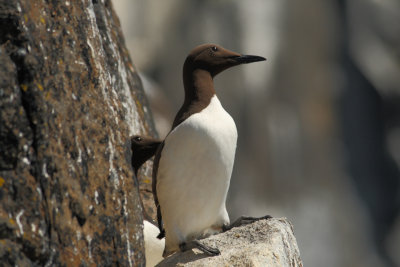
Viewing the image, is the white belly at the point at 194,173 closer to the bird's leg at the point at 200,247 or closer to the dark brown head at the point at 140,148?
the bird's leg at the point at 200,247

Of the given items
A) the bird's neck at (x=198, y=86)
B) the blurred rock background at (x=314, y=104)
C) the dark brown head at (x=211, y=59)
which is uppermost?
the dark brown head at (x=211, y=59)

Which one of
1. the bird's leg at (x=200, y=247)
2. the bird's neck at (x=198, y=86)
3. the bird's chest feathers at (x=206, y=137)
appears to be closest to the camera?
the bird's leg at (x=200, y=247)

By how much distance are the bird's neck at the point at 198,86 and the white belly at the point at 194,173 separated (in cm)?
13

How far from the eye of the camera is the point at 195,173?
413cm

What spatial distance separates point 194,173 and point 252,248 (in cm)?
64

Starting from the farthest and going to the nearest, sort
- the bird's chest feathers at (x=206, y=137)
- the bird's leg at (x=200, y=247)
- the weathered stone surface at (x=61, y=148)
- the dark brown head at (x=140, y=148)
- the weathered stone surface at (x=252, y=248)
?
the dark brown head at (x=140, y=148) < the bird's chest feathers at (x=206, y=137) < the bird's leg at (x=200, y=247) < the weathered stone surface at (x=252, y=248) < the weathered stone surface at (x=61, y=148)

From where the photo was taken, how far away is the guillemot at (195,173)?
411 cm

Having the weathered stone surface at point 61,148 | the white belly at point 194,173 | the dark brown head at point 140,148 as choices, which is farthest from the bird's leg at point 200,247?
the dark brown head at point 140,148

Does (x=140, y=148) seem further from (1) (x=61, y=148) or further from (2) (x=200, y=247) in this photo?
(1) (x=61, y=148)

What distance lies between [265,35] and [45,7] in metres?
11.6

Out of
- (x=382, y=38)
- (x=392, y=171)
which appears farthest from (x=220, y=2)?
(x=392, y=171)

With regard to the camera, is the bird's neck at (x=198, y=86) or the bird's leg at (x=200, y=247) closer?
the bird's leg at (x=200, y=247)

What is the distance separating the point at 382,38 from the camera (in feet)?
47.0

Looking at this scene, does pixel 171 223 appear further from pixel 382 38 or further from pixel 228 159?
pixel 382 38
